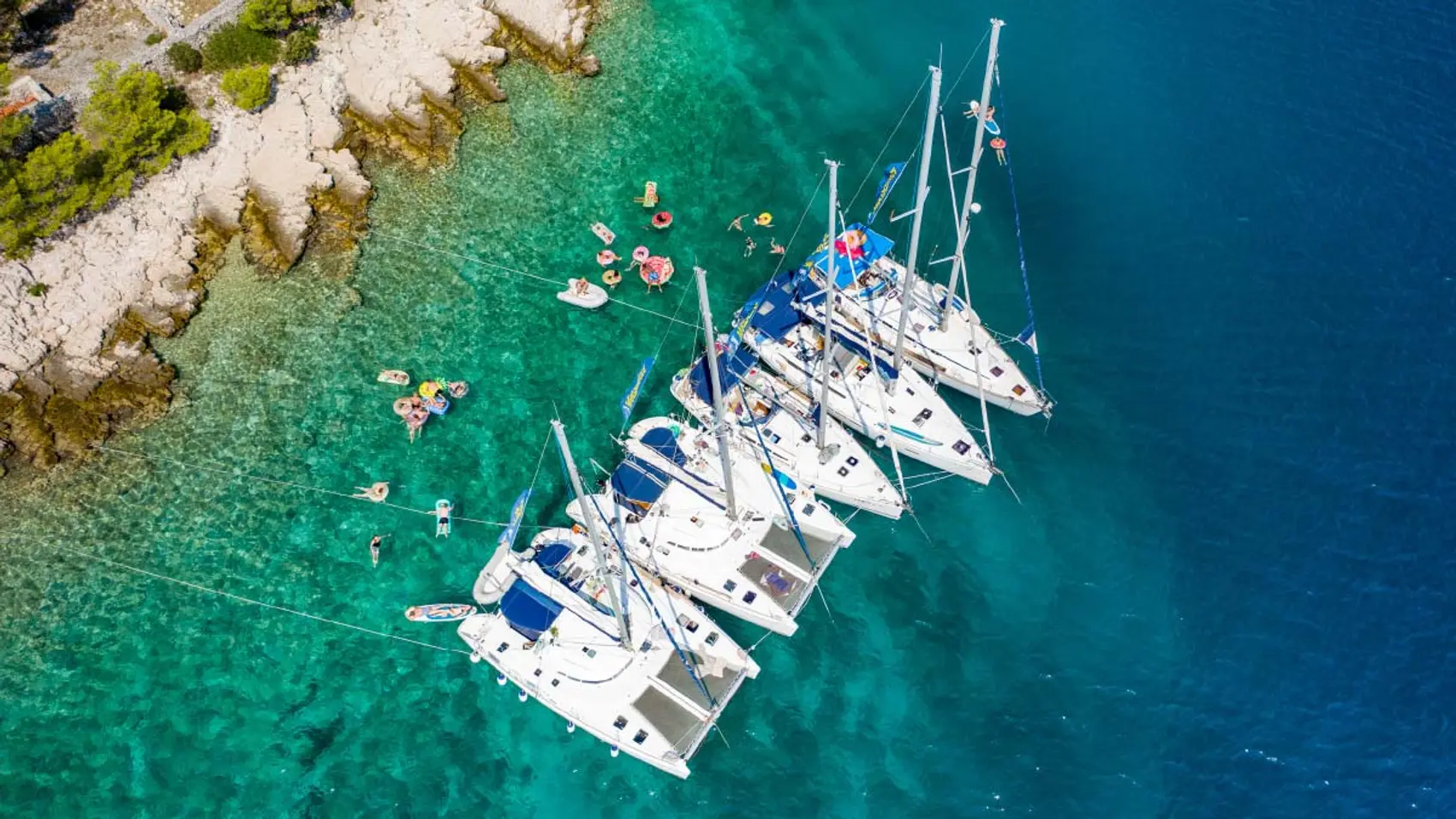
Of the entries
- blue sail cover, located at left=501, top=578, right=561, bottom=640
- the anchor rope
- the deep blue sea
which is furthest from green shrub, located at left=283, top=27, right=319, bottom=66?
the anchor rope

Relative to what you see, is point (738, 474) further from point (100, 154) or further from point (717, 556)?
point (100, 154)

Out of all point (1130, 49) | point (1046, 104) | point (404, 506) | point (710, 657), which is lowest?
point (404, 506)

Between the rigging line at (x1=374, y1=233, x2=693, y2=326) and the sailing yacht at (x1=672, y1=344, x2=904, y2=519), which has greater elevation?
the sailing yacht at (x1=672, y1=344, x2=904, y2=519)

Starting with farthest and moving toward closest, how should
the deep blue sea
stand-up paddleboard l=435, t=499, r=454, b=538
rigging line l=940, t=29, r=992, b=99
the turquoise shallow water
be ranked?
rigging line l=940, t=29, r=992, b=99 < stand-up paddleboard l=435, t=499, r=454, b=538 < the deep blue sea < the turquoise shallow water

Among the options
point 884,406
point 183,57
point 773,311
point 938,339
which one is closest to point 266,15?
point 183,57

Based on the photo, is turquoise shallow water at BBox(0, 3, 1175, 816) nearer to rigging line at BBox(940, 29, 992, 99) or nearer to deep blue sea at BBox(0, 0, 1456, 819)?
deep blue sea at BBox(0, 0, 1456, 819)

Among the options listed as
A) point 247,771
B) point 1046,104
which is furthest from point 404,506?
point 1046,104

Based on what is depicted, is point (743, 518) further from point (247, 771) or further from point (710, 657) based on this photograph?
point (247, 771)
